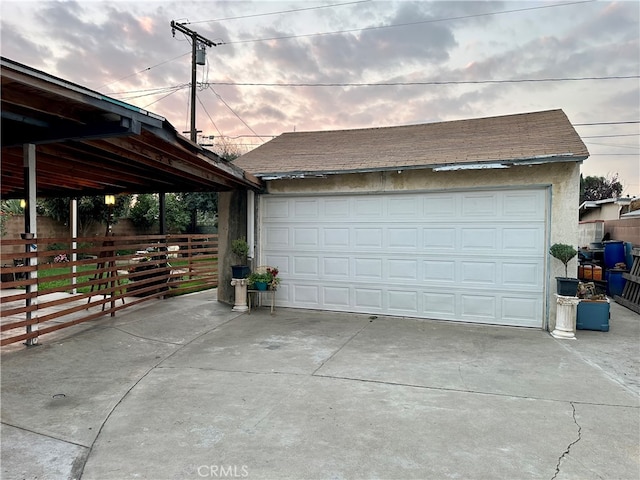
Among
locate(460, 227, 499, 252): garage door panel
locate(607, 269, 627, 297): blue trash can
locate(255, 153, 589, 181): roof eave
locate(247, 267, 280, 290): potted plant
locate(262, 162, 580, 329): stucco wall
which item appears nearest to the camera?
locate(255, 153, 589, 181): roof eave

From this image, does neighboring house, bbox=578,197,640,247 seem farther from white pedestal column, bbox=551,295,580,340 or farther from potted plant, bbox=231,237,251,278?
potted plant, bbox=231,237,251,278

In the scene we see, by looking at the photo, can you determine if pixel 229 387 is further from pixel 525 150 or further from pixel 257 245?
pixel 525 150

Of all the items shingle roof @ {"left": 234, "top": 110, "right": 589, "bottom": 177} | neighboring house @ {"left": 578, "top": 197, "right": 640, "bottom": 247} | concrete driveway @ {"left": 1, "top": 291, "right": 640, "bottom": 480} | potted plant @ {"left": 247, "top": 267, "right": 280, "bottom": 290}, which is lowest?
concrete driveway @ {"left": 1, "top": 291, "right": 640, "bottom": 480}

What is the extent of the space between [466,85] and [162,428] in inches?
Answer: 519

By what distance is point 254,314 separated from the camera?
7332 millimetres

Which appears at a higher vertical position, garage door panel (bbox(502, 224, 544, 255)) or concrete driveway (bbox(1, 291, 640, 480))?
garage door panel (bbox(502, 224, 544, 255))

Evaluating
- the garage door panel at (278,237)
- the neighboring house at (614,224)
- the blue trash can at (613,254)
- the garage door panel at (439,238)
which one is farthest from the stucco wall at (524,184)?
the neighboring house at (614,224)

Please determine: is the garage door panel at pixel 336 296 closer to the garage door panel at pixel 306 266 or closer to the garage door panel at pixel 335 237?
the garage door panel at pixel 306 266

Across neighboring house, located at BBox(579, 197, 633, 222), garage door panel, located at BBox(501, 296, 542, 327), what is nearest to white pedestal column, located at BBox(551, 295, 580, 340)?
garage door panel, located at BBox(501, 296, 542, 327)

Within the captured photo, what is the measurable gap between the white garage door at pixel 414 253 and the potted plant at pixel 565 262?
357 millimetres

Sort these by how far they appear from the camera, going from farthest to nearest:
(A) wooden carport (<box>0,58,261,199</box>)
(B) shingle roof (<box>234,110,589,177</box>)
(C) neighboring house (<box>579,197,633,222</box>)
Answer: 1. (C) neighboring house (<box>579,197,633,222</box>)
2. (B) shingle roof (<box>234,110,589,177</box>)
3. (A) wooden carport (<box>0,58,261,199</box>)

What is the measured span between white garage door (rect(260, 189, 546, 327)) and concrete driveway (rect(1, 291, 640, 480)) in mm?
874

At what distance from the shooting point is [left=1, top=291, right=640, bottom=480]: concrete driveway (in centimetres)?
251

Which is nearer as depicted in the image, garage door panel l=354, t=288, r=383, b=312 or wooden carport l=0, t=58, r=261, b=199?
wooden carport l=0, t=58, r=261, b=199
